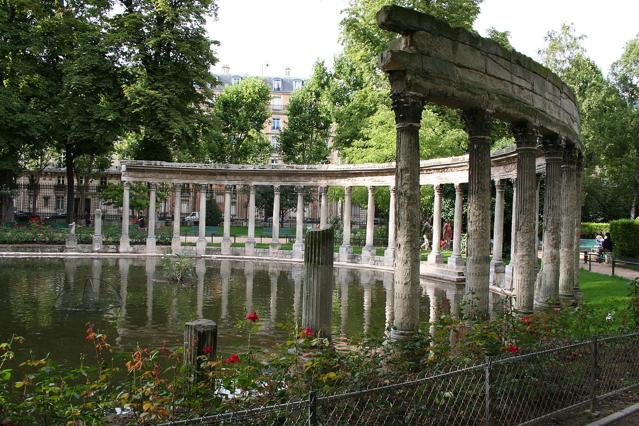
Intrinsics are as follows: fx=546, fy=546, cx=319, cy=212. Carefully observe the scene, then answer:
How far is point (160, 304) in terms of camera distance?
62.8 feet

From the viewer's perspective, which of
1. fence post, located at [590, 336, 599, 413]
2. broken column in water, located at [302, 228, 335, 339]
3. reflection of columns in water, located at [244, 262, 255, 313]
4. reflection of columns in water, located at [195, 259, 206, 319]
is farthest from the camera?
reflection of columns in water, located at [244, 262, 255, 313]

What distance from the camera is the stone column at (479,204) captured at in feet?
41.2

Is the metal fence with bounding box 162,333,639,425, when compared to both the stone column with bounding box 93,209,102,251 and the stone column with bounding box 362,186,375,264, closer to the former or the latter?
the stone column with bounding box 362,186,375,264

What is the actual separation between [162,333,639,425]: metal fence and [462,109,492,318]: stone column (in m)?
3.57

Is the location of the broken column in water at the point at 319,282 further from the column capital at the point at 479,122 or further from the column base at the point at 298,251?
the column base at the point at 298,251

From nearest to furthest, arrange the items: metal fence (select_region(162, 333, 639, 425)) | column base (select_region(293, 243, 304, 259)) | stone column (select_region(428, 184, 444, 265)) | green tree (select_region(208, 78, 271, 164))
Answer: metal fence (select_region(162, 333, 639, 425)) < stone column (select_region(428, 184, 444, 265)) < column base (select_region(293, 243, 304, 259)) < green tree (select_region(208, 78, 271, 164))

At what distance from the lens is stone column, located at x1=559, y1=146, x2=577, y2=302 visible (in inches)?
690

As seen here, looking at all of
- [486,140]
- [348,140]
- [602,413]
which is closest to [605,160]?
[348,140]

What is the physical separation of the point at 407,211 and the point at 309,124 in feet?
162

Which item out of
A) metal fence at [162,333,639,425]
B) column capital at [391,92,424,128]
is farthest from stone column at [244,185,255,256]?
metal fence at [162,333,639,425]

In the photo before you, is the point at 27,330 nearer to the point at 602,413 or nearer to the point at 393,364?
the point at 393,364

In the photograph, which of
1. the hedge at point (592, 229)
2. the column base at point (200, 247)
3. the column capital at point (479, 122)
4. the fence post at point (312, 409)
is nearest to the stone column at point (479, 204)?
the column capital at point (479, 122)

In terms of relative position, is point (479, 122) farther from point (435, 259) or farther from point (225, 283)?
point (435, 259)

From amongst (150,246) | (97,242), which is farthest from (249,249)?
(97,242)
